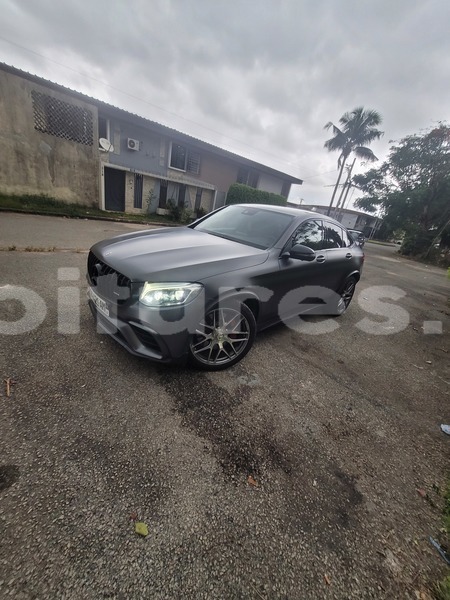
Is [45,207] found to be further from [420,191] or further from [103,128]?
[420,191]

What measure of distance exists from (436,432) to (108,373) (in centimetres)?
295

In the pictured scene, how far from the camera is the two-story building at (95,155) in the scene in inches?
359

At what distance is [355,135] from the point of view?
25.2 metres

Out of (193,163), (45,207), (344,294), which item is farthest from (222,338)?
(193,163)

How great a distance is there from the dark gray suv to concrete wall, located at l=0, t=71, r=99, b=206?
10073 mm

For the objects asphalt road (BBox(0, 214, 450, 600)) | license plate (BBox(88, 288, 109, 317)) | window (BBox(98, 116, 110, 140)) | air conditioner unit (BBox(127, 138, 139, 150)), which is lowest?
asphalt road (BBox(0, 214, 450, 600))

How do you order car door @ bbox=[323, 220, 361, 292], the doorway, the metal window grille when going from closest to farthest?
car door @ bbox=[323, 220, 361, 292] < the doorway < the metal window grille

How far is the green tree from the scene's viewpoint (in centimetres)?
1870

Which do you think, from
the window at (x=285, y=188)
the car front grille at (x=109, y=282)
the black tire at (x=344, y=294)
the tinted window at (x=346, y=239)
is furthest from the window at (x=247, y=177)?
the car front grille at (x=109, y=282)

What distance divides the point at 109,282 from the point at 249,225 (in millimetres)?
1802

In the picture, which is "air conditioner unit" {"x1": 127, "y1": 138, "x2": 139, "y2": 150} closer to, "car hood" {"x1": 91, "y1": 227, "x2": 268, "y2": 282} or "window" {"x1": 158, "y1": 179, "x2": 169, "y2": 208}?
"window" {"x1": 158, "y1": 179, "x2": 169, "y2": 208}

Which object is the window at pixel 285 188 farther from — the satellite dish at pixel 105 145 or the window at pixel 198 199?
the satellite dish at pixel 105 145

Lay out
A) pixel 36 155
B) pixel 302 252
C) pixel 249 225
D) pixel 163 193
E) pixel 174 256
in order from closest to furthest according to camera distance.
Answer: pixel 174 256
pixel 302 252
pixel 249 225
pixel 36 155
pixel 163 193

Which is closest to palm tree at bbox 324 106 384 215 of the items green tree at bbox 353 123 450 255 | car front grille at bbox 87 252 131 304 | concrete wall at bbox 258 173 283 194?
green tree at bbox 353 123 450 255
